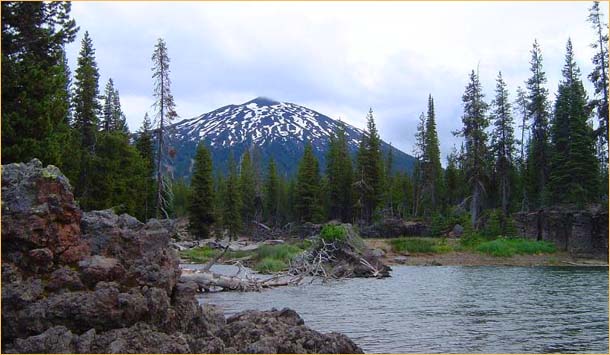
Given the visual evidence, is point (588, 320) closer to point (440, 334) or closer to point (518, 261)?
point (440, 334)

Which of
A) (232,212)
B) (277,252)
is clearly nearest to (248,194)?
(232,212)

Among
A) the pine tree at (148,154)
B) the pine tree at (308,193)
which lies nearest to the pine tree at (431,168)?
the pine tree at (308,193)

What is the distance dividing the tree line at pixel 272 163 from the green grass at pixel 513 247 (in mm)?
5325

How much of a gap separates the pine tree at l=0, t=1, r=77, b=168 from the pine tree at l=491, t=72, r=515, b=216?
2086 inches

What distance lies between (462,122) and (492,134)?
4384mm

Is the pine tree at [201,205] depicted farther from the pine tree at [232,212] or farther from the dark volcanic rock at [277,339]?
the dark volcanic rock at [277,339]

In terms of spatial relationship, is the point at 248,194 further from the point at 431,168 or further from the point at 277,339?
the point at 277,339

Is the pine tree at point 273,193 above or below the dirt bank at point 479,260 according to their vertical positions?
above

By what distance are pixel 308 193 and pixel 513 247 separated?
35354 mm

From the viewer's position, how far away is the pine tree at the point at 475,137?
62562 mm

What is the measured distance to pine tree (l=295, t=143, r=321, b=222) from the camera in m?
77.4

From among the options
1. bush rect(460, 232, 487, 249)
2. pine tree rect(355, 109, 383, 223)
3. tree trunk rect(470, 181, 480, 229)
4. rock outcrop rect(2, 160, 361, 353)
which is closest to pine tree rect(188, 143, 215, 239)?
pine tree rect(355, 109, 383, 223)

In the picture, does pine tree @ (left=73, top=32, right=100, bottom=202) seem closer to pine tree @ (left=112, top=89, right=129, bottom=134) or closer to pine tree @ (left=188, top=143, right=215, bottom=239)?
pine tree @ (left=112, top=89, right=129, bottom=134)

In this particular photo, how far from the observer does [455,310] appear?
19.2 metres
